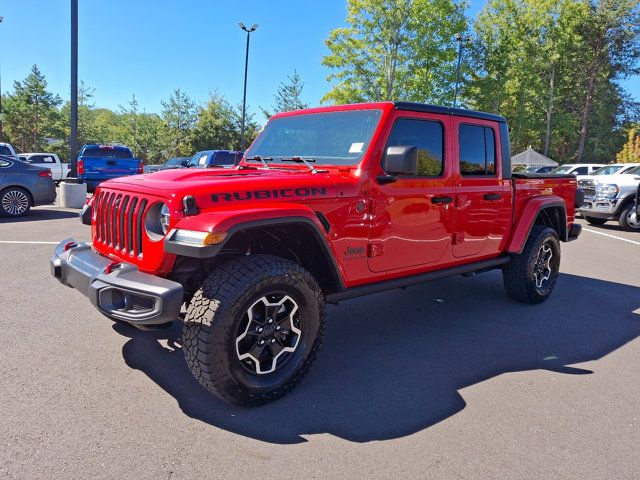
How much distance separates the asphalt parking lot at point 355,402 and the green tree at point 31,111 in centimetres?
3953

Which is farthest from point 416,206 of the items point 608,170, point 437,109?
point 608,170

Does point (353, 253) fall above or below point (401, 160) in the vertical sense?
below

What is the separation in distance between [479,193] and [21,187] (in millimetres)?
10369

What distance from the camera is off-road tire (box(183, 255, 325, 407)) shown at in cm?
257

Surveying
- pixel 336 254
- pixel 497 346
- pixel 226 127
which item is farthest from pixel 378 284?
pixel 226 127

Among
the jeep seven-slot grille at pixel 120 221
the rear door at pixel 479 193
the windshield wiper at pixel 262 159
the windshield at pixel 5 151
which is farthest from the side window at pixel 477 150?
the windshield at pixel 5 151

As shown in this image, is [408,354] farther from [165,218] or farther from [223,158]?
[223,158]

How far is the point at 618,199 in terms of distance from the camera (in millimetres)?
12492

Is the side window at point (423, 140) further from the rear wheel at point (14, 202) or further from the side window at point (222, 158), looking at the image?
the side window at point (222, 158)

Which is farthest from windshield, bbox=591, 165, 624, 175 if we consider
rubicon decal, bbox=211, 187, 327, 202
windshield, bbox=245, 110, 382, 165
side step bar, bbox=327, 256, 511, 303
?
rubicon decal, bbox=211, 187, 327, 202

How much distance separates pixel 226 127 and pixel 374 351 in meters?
41.0

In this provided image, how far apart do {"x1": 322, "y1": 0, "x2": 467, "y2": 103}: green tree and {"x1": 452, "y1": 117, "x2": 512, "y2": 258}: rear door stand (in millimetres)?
25945

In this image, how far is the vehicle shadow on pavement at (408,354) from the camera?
107 inches

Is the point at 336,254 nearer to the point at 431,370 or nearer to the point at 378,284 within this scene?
the point at 378,284
